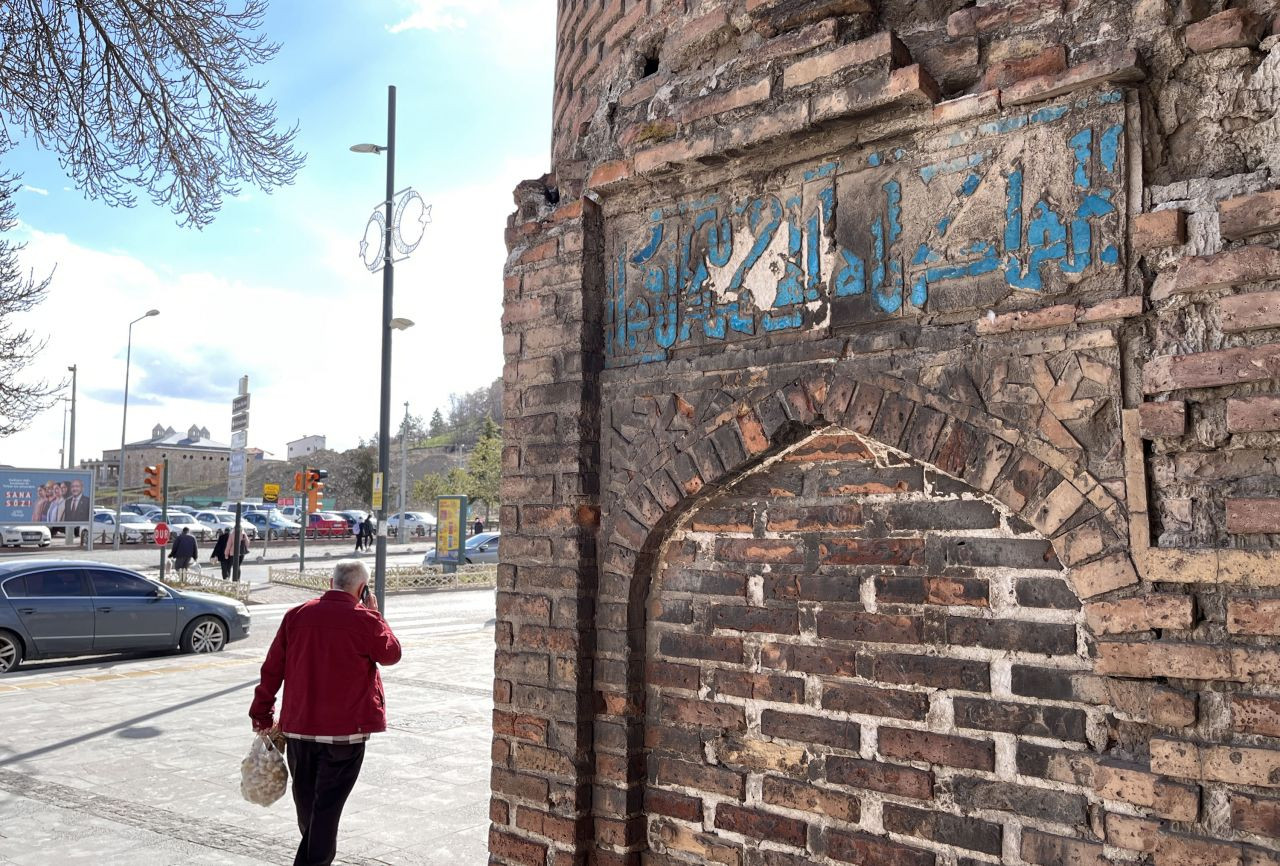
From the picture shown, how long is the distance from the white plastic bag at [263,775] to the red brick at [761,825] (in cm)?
257

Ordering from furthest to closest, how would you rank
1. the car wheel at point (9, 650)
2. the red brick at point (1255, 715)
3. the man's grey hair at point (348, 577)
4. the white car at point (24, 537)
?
the white car at point (24, 537) → the car wheel at point (9, 650) → the man's grey hair at point (348, 577) → the red brick at point (1255, 715)

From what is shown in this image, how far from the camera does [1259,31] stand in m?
2.39

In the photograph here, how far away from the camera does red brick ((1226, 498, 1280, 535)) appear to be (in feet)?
7.17

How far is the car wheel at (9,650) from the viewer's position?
11.6 meters

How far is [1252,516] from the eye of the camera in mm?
2215

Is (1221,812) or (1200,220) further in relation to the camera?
(1200,220)

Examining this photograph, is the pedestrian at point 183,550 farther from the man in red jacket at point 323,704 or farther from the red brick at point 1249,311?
the red brick at point 1249,311

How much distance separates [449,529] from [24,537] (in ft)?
61.3

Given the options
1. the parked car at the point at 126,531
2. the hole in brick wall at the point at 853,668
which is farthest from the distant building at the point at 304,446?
the hole in brick wall at the point at 853,668

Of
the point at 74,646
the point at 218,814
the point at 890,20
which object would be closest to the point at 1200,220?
the point at 890,20

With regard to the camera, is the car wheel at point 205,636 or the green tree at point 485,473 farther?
the green tree at point 485,473

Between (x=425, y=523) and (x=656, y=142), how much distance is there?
1893 inches

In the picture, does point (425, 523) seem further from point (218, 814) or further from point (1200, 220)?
point (1200, 220)

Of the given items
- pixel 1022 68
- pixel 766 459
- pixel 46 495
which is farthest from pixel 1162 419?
pixel 46 495
